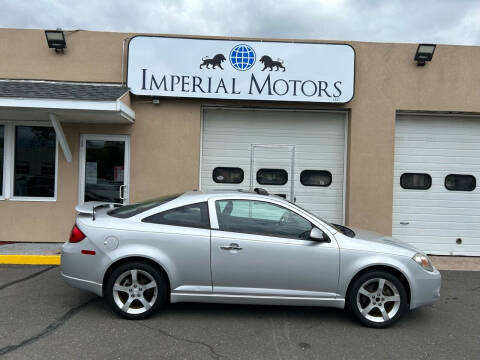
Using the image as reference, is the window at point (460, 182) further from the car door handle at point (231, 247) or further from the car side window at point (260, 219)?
the car door handle at point (231, 247)

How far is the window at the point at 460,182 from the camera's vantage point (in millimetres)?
8375

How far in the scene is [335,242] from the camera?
14.1 ft

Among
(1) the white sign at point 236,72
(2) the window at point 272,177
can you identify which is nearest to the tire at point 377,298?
(2) the window at point 272,177

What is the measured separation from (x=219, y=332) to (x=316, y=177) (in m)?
5.06

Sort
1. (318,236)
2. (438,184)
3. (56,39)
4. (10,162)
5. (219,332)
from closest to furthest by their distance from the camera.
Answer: (219,332) < (318,236) < (56,39) < (10,162) < (438,184)

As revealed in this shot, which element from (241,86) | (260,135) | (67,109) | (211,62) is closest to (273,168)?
(260,135)

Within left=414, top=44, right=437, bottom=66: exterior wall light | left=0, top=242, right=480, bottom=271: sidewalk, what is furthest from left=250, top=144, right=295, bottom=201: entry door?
left=0, top=242, right=480, bottom=271: sidewalk

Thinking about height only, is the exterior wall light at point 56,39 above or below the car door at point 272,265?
above

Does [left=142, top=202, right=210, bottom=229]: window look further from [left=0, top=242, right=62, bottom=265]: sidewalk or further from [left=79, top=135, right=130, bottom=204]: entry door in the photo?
[left=79, top=135, right=130, bottom=204]: entry door

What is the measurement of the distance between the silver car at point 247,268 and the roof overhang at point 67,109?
3.03m

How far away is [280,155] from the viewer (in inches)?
332

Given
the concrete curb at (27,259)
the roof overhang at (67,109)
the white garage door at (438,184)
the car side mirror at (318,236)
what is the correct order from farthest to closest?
the white garage door at (438,184) → the concrete curb at (27,259) → the roof overhang at (67,109) → the car side mirror at (318,236)

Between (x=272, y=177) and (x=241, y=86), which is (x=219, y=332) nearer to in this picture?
(x=272, y=177)

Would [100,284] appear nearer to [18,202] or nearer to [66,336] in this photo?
[66,336]
